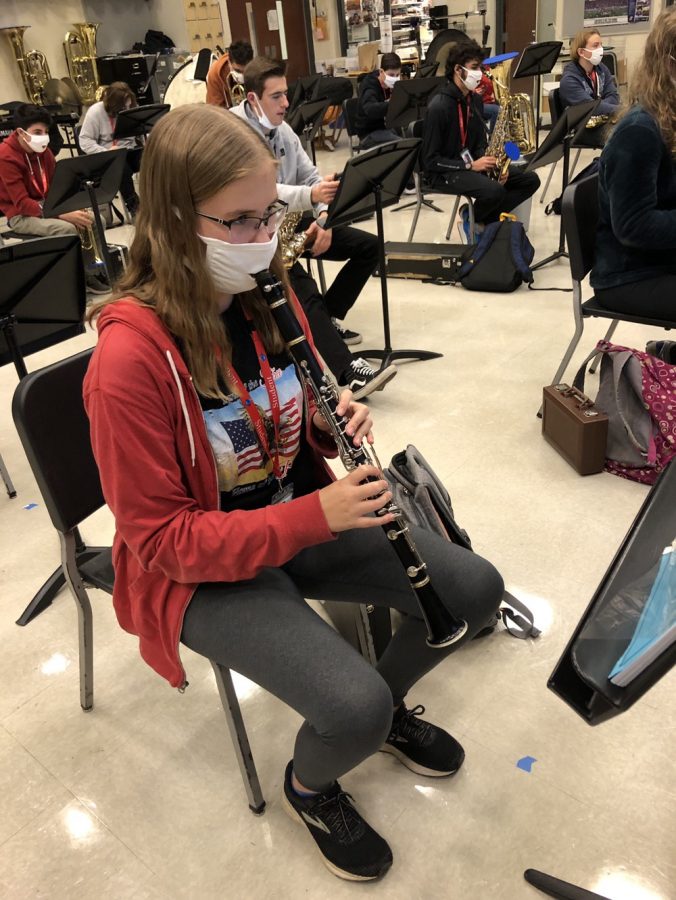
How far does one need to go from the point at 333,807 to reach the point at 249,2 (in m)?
10.9

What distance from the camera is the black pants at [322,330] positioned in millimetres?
3129

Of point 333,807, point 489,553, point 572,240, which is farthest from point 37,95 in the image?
point 333,807

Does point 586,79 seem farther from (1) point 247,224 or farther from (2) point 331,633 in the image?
(2) point 331,633

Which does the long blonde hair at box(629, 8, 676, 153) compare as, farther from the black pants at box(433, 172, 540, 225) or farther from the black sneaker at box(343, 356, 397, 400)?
the black pants at box(433, 172, 540, 225)

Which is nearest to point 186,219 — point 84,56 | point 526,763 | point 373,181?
point 526,763

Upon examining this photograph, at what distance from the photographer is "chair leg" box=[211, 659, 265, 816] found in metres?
1.37

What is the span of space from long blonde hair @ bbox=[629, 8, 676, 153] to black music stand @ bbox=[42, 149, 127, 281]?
2.79 m

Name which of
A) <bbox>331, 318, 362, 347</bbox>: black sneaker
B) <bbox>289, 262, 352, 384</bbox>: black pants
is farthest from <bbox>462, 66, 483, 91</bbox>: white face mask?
<bbox>289, 262, 352, 384</bbox>: black pants

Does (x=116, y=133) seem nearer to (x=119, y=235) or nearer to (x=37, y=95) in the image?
(x=119, y=235)

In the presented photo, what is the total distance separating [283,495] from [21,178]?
397cm

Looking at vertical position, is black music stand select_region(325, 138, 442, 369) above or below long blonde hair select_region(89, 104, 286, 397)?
below

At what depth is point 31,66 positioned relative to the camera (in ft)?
27.4

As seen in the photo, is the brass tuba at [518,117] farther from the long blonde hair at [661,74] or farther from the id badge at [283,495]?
the id badge at [283,495]

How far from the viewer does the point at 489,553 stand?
212 cm
